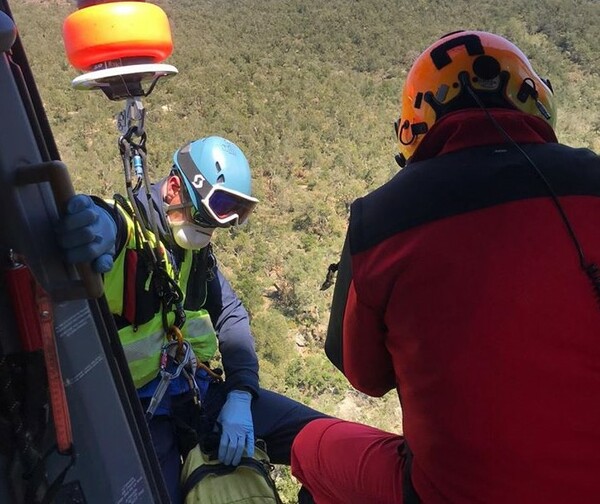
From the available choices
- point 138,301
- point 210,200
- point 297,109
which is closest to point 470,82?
point 210,200

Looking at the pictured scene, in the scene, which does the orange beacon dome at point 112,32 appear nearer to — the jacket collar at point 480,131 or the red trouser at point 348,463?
the jacket collar at point 480,131

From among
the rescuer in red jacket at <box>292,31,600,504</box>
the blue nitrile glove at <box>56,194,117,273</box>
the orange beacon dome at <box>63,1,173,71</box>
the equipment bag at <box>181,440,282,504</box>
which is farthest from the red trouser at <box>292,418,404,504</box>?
the orange beacon dome at <box>63,1,173,71</box>

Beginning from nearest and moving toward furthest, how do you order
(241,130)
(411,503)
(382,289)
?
(382,289) → (411,503) → (241,130)

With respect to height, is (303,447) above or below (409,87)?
below

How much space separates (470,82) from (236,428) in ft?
5.65

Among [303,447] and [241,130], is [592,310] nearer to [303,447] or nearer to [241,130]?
[303,447]

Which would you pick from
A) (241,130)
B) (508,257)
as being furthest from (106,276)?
(241,130)

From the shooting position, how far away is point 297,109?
15.2m

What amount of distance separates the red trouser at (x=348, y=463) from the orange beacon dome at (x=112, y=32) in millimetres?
1664

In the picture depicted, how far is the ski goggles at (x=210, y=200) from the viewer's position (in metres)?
2.89

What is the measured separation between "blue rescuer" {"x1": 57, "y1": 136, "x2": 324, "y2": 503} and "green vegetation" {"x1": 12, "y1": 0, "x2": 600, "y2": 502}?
3.63 ft

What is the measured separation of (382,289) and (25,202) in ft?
3.15

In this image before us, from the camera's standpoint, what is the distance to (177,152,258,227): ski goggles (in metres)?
2.89

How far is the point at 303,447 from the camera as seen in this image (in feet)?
8.16
